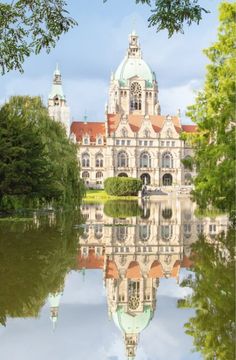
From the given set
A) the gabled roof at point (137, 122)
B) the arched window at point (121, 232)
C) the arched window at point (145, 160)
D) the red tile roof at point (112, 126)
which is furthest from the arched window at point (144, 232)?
the red tile roof at point (112, 126)

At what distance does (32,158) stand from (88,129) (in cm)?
8973

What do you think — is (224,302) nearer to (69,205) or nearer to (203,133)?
(203,133)

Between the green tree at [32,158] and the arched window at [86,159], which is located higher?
the arched window at [86,159]

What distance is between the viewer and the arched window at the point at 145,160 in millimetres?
112688

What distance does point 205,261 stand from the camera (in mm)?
13609

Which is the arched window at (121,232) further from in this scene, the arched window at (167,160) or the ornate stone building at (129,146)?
the arched window at (167,160)

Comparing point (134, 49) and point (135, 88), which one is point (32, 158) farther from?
point (134, 49)

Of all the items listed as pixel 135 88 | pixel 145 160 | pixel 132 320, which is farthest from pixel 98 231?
pixel 135 88

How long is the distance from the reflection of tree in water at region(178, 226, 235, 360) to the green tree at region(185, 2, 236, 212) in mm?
2370

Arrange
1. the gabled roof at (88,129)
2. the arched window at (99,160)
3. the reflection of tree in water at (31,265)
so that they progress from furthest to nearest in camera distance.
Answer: the gabled roof at (88,129)
the arched window at (99,160)
the reflection of tree in water at (31,265)

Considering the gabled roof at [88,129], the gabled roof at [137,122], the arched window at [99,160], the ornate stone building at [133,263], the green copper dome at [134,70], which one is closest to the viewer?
the ornate stone building at [133,263]

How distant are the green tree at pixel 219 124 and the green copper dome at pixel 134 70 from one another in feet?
356

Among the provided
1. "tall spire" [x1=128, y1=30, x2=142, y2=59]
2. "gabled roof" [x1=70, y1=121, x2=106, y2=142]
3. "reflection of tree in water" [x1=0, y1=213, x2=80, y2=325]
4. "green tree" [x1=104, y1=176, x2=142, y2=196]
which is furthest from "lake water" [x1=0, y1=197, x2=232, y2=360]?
"tall spire" [x1=128, y1=30, x2=142, y2=59]

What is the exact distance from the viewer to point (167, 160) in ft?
373
